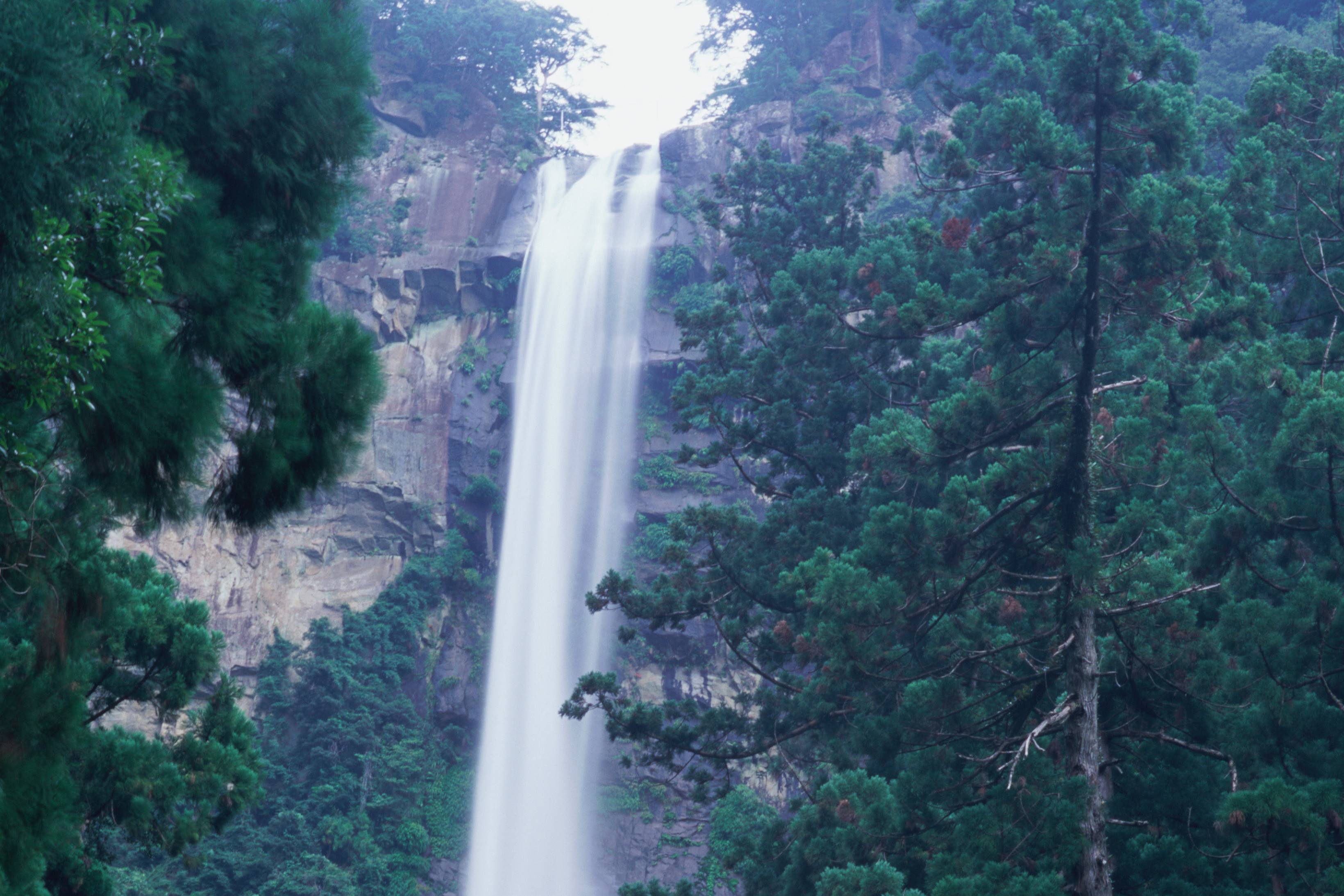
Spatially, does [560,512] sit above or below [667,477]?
below

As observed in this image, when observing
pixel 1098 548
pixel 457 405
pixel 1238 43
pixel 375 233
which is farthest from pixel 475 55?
pixel 1098 548

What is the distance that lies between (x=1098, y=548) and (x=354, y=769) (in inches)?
658

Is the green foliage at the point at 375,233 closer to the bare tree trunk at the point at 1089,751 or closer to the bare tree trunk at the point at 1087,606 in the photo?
the bare tree trunk at the point at 1087,606

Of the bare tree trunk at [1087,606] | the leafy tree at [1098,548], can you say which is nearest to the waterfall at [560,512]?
the leafy tree at [1098,548]

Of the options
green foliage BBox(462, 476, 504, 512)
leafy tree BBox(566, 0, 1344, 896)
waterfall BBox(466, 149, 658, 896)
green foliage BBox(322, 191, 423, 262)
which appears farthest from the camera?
green foliage BBox(322, 191, 423, 262)

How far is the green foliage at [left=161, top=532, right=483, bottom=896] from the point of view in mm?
18641

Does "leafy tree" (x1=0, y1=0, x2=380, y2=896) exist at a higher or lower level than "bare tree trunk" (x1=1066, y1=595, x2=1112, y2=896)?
higher

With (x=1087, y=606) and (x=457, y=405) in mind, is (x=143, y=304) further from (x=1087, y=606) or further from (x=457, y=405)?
(x=457, y=405)

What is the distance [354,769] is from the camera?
2064cm

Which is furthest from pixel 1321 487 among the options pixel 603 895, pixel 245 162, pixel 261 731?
pixel 261 731

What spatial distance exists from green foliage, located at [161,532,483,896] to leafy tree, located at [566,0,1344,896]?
33.6 feet

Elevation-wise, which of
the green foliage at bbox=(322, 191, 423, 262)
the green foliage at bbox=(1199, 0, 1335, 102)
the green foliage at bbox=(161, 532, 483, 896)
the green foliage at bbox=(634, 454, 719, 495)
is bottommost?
the green foliage at bbox=(161, 532, 483, 896)

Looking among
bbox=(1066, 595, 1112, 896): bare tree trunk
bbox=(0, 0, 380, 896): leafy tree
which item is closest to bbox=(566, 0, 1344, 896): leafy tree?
bbox=(1066, 595, 1112, 896): bare tree trunk

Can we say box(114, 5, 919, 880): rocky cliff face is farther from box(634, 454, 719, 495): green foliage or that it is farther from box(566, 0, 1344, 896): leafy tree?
box(566, 0, 1344, 896): leafy tree
